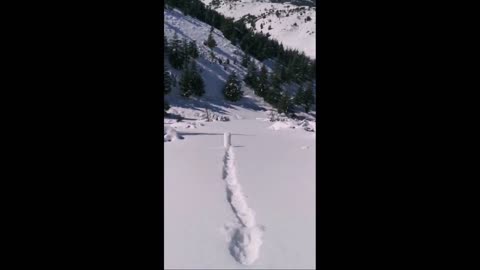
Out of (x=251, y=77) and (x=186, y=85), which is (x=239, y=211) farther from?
(x=251, y=77)

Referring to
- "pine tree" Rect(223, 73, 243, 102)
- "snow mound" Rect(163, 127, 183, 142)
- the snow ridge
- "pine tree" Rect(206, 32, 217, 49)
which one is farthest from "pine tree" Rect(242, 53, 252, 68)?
the snow ridge

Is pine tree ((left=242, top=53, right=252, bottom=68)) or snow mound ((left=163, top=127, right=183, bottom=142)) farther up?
pine tree ((left=242, top=53, right=252, bottom=68))

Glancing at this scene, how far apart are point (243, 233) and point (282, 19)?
73.5 metres

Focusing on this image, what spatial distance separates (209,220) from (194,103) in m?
30.0

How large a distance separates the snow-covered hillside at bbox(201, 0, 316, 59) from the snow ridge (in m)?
51.4

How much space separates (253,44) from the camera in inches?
2012

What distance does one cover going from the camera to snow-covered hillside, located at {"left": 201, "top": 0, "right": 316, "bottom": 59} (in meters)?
63.9

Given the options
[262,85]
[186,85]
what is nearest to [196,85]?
[186,85]

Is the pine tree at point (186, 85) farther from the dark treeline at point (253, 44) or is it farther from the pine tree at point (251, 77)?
the dark treeline at point (253, 44)

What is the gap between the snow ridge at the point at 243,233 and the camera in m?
4.27

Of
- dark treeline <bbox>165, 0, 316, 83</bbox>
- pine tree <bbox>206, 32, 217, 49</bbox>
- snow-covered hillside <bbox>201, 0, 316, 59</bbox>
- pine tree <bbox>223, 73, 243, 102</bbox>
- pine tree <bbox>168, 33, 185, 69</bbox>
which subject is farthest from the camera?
snow-covered hillside <bbox>201, 0, 316, 59</bbox>

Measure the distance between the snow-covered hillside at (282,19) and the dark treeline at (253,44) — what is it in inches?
230

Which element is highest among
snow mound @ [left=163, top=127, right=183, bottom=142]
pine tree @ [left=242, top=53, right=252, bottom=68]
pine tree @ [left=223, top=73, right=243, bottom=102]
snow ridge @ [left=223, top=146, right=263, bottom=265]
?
pine tree @ [left=242, top=53, right=252, bottom=68]

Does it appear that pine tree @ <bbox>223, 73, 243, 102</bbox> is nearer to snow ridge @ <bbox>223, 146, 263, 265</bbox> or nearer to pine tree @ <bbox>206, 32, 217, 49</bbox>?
pine tree @ <bbox>206, 32, 217, 49</bbox>
